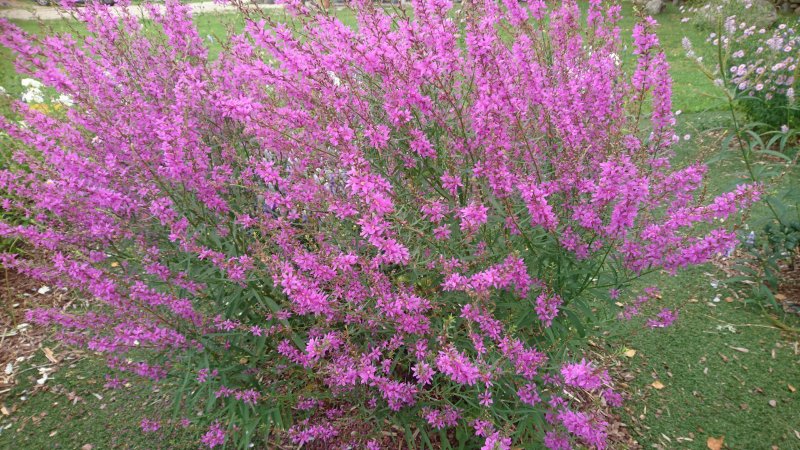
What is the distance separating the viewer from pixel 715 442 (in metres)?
3.51

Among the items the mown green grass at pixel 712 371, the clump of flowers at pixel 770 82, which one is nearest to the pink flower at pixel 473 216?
the mown green grass at pixel 712 371

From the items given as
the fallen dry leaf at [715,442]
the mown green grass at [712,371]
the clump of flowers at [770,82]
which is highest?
the clump of flowers at [770,82]

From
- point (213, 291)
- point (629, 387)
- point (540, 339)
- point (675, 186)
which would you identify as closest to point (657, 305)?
point (629, 387)

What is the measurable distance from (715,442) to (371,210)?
3.01 m

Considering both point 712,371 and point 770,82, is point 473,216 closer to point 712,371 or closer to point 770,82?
point 712,371

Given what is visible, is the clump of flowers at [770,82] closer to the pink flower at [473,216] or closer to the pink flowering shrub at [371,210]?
the pink flowering shrub at [371,210]

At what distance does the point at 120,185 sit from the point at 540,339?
2.55 metres

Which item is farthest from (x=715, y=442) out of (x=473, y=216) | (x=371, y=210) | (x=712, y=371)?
(x=371, y=210)

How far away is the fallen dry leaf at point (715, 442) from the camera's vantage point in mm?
3477

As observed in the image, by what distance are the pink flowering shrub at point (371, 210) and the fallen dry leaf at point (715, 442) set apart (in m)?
1.21

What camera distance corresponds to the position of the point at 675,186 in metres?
2.46

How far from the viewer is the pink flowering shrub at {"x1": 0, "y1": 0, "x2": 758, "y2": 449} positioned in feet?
7.74

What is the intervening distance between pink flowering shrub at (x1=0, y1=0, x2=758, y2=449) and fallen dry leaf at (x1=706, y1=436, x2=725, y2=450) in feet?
3.96

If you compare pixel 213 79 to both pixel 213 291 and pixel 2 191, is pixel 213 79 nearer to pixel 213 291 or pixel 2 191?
pixel 213 291
